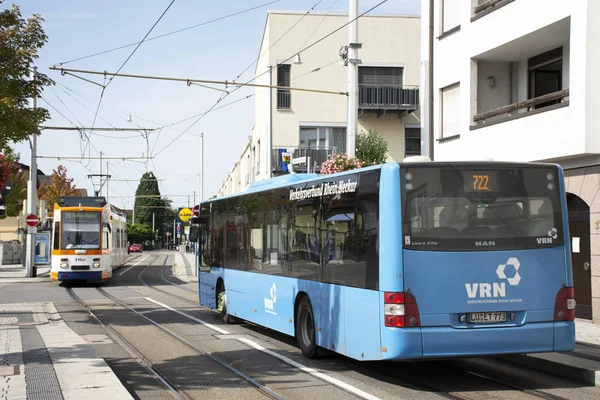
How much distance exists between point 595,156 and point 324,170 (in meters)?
7.84

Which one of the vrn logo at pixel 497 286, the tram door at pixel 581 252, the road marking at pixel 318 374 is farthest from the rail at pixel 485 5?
the vrn logo at pixel 497 286

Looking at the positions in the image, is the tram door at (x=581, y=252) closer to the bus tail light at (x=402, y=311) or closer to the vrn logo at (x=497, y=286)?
the vrn logo at (x=497, y=286)

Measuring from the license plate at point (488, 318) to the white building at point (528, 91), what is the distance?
4462 millimetres

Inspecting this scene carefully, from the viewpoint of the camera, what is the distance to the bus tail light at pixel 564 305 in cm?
969

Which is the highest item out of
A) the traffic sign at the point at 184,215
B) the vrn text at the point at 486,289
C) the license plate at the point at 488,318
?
the traffic sign at the point at 184,215

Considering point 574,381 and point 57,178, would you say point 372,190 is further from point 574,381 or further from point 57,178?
point 57,178

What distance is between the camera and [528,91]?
20078 mm

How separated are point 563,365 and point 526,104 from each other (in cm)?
913

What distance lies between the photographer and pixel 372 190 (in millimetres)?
9922

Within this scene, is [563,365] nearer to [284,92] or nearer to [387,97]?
→ [387,97]

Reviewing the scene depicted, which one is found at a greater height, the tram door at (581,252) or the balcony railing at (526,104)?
the balcony railing at (526,104)

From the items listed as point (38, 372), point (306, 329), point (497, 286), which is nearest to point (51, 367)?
point (38, 372)

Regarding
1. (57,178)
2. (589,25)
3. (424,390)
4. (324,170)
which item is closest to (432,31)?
(324,170)

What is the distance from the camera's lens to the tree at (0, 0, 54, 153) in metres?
16.6
